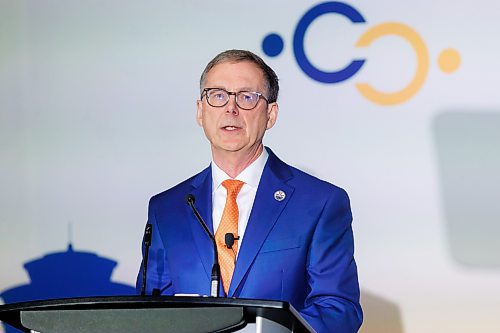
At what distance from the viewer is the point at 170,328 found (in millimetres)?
1888

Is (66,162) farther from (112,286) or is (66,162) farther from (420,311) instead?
(420,311)

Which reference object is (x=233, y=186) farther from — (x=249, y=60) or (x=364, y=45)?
(x=364, y=45)

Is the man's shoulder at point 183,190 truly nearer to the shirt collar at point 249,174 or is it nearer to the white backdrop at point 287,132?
the shirt collar at point 249,174

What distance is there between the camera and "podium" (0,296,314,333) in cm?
186

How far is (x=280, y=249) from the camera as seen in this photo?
2.97m

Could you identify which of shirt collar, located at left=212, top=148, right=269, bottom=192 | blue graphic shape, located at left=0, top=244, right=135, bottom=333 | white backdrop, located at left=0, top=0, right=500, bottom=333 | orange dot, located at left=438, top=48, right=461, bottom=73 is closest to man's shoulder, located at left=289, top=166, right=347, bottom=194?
shirt collar, located at left=212, top=148, right=269, bottom=192

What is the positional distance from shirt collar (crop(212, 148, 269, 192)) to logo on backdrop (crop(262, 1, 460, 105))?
804 mm

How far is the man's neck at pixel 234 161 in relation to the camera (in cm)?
314

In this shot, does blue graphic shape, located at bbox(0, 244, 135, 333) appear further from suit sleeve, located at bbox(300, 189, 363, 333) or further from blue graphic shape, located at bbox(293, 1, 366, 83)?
suit sleeve, located at bbox(300, 189, 363, 333)

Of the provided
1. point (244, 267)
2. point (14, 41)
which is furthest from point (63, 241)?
point (244, 267)

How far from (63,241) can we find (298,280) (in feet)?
5.05

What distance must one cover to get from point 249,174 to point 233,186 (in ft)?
0.22

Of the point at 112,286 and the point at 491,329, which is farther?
the point at 112,286

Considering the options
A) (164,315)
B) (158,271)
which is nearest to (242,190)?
→ (158,271)
